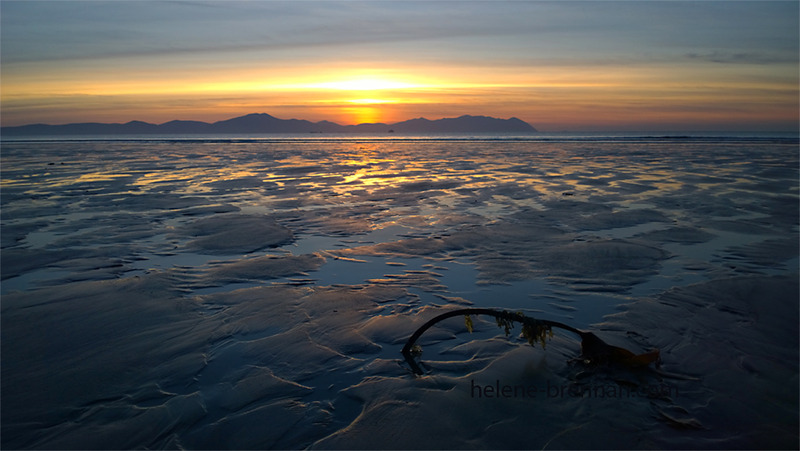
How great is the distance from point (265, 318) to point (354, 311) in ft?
2.92

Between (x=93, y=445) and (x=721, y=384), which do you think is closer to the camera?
(x=93, y=445)

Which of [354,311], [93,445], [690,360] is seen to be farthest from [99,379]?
[690,360]

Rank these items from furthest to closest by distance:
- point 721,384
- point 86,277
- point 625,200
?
1. point 625,200
2. point 86,277
3. point 721,384

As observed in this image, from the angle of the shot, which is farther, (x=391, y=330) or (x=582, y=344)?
(x=391, y=330)

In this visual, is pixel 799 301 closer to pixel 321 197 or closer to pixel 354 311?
pixel 354 311

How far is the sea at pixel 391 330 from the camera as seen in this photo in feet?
9.54

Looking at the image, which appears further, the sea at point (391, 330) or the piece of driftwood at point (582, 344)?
the piece of driftwood at point (582, 344)

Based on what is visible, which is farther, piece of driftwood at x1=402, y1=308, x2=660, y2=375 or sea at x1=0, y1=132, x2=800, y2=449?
piece of driftwood at x1=402, y1=308, x2=660, y2=375

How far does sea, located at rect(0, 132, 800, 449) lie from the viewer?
2.91 meters

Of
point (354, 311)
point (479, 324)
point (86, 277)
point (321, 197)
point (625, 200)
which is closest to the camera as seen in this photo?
point (479, 324)

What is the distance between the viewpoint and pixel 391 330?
4258 mm

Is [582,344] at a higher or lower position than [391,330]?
higher

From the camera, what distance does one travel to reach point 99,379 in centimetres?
348

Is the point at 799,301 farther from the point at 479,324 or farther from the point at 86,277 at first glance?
the point at 86,277
